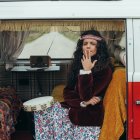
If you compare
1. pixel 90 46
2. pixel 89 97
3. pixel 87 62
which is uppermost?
pixel 90 46

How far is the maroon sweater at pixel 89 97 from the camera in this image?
4602mm

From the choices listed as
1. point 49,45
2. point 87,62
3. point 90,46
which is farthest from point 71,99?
point 49,45

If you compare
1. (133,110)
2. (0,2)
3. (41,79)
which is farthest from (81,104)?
(41,79)

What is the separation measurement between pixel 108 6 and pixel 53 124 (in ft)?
4.47

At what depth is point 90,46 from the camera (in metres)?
4.89

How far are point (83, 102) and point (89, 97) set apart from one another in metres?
0.09

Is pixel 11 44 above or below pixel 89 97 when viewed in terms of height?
above

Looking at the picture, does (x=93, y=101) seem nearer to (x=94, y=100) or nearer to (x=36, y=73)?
(x=94, y=100)

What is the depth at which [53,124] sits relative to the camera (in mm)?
4809

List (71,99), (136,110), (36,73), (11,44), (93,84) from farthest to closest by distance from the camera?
(36,73) < (11,44) < (71,99) < (93,84) < (136,110)

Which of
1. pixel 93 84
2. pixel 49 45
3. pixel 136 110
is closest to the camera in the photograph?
pixel 136 110

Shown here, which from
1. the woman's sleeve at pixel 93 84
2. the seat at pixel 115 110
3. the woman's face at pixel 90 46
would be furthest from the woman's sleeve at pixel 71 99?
the woman's face at pixel 90 46

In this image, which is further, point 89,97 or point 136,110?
point 89,97

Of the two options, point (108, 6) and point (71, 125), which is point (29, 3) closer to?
point (108, 6)
